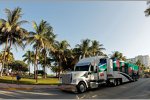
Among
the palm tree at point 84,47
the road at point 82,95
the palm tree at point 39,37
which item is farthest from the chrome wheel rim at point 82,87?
the palm tree at point 84,47

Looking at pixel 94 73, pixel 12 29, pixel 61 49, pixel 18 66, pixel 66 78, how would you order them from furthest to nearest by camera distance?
pixel 18 66
pixel 61 49
pixel 12 29
pixel 94 73
pixel 66 78

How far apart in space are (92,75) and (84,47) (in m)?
40.5

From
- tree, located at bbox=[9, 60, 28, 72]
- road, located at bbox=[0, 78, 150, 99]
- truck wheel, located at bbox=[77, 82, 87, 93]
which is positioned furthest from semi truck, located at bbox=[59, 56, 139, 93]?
tree, located at bbox=[9, 60, 28, 72]

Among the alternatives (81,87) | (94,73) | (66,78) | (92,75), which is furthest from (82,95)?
(94,73)

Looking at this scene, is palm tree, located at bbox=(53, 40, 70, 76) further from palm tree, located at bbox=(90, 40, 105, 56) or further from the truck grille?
the truck grille

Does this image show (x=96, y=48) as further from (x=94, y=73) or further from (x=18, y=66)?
(x=18, y=66)

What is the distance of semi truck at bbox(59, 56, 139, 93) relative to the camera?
17922 millimetres

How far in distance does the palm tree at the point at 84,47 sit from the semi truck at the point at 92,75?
33457 mm

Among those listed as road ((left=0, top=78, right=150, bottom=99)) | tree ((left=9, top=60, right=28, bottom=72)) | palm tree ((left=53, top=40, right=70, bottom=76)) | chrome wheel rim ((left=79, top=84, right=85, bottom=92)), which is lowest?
road ((left=0, top=78, right=150, bottom=99))

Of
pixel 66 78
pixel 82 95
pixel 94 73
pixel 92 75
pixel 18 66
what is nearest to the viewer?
pixel 82 95

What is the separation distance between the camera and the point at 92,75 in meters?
19.4

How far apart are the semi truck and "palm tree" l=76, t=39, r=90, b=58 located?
33.5 m

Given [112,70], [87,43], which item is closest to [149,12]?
[112,70]

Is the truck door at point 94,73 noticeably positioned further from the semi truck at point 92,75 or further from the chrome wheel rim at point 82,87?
the chrome wheel rim at point 82,87
